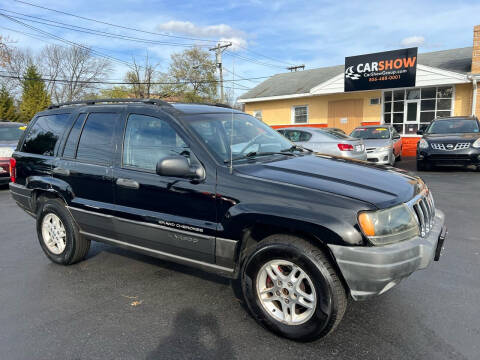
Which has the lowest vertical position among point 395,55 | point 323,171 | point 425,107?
point 323,171

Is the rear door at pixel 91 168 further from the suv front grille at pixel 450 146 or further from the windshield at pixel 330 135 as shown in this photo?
the suv front grille at pixel 450 146

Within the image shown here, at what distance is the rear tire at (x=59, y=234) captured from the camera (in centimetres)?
402

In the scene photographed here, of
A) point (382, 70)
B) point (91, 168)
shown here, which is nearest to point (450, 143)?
point (382, 70)

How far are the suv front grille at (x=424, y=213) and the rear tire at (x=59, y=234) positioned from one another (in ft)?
11.2

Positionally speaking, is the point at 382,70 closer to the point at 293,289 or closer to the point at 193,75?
the point at 293,289

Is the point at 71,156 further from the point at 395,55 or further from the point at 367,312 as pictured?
the point at 395,55

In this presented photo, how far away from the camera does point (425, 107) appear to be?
16797 millimetres

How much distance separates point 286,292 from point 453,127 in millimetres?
10947

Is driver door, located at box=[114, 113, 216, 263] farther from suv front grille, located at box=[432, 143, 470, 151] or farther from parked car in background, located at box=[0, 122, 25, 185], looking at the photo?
suv front grille, located at box=[432, 143, 470, 151]

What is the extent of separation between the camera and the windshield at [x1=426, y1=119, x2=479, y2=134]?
11023 millimetres

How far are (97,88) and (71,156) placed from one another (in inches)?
1823

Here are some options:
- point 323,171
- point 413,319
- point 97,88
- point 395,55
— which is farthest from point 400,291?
point 97,88

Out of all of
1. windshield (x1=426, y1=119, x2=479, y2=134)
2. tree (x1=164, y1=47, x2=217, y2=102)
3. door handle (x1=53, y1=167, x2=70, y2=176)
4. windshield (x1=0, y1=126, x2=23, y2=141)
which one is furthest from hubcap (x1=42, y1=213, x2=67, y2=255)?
tree (x1=164, y1=47, x2=217, y2=102)

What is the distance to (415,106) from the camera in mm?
17047
